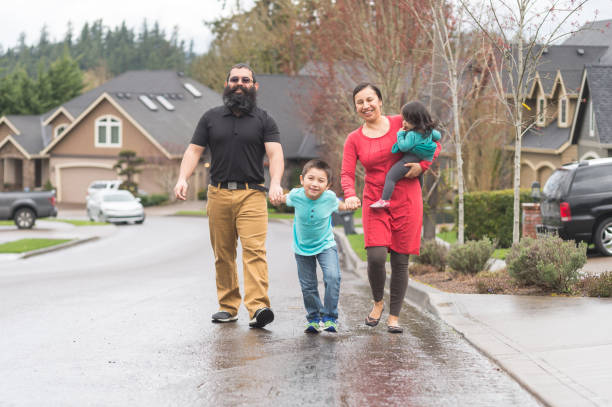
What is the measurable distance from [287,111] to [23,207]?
86.2 ft

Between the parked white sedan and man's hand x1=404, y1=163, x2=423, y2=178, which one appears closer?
man's hand x1=404, y1=163, x2=423, y2=178

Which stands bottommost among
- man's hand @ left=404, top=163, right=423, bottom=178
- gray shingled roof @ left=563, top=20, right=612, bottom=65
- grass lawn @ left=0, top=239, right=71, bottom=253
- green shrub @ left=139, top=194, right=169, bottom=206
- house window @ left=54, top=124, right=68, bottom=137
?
green shrub @ left=139, top=194, right=169, bottom=206

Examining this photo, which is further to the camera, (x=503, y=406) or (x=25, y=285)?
(x=25, y=285)

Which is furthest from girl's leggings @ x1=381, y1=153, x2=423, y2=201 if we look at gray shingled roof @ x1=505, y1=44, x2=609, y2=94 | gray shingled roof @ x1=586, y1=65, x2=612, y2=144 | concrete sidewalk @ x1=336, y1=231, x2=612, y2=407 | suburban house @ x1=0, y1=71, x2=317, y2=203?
suburban house @ x1=0, y1=71, x2=317, y2=203

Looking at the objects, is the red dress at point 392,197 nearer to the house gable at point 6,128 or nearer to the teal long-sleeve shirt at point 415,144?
the teal long-sleeve shirt at point 415,144

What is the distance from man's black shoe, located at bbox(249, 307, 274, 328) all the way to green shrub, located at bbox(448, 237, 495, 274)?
4.55m

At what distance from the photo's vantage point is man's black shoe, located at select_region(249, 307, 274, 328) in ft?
23.6

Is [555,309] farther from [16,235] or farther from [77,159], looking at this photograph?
[77,159]

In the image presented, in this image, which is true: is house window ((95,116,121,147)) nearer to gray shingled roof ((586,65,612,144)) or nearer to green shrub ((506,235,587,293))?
gray shingled roof ((586,65,612,144))

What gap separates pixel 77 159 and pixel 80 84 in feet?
74.1

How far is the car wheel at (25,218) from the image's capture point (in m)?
30.0

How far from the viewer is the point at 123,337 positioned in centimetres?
708

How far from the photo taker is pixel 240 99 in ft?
24.2

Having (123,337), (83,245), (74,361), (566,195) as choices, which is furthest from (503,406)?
(83,245)
